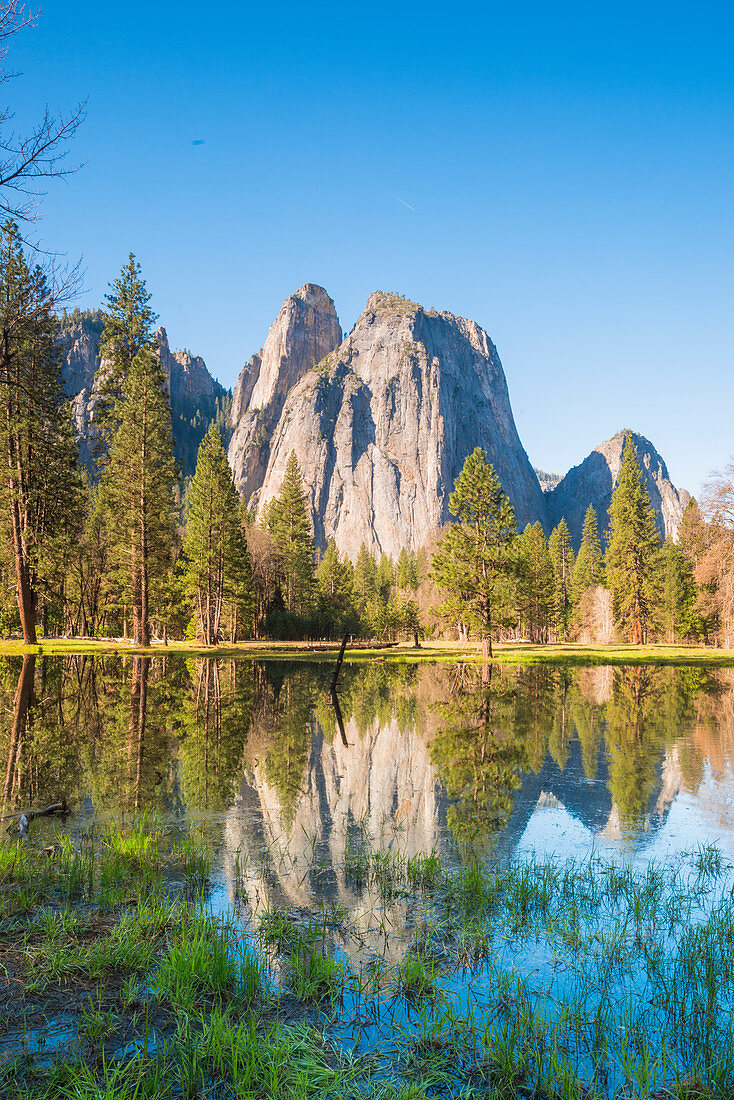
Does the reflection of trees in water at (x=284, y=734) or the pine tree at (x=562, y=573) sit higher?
the pine tree at (x=562, y=573)

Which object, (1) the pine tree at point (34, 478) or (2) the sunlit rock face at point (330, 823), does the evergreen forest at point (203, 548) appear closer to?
(1) the pine tree at point (34, 478)

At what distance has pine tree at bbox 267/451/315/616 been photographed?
199ft

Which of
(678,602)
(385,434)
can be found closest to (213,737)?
(678,602)

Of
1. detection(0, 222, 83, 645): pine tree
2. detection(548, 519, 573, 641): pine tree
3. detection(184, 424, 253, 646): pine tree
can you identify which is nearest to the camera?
detection(0, 222, 83, 645): pine tree

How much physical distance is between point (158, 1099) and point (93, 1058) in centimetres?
59

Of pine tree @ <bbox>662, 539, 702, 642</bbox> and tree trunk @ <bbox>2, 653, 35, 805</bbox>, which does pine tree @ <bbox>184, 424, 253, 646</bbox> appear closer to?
tree trunk @ <bbox>2, 653, 35, 805</bbox>

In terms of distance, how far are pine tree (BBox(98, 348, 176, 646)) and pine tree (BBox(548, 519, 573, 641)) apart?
56.3 meters

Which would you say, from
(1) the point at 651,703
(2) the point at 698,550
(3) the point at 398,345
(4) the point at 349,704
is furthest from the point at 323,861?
(3) the point at 398,345

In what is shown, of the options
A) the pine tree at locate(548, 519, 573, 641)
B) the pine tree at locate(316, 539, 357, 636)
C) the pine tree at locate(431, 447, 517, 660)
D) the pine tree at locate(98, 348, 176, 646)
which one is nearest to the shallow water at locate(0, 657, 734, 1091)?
the pine tree at locate(431, 447, 517, 660)

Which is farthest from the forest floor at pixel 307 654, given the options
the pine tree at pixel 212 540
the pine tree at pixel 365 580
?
the pine tree at pixel 365 580

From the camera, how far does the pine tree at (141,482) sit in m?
38.2

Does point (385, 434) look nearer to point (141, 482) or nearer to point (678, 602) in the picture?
point (678, 602)

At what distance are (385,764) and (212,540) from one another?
38.7 meters

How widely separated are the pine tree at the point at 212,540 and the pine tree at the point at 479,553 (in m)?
18.1
